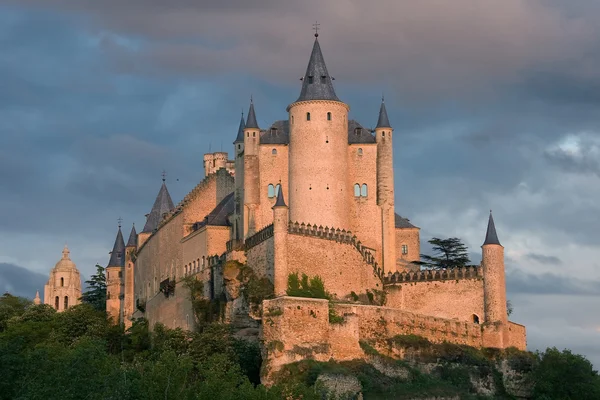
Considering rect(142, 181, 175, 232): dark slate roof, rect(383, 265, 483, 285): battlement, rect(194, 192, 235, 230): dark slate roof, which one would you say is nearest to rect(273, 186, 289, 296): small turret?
rect(383, 265, 483, 285): battlement

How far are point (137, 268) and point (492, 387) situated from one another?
4249cm

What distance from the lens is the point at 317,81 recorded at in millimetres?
102188

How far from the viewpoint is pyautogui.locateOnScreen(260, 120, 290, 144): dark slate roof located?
101875 mm

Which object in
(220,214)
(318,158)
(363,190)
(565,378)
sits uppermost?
(318,158)

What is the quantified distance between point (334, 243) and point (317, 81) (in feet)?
43.2

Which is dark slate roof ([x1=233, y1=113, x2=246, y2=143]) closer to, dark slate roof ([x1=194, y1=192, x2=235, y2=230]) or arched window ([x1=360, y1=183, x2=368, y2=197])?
dark slate roof ([x1=194, y1=192, x2=235, y2=230])

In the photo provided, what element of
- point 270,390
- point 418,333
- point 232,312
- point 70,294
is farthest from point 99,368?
point 70,294

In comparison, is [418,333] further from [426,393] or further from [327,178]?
[327,178]

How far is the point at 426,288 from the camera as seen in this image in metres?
99.2

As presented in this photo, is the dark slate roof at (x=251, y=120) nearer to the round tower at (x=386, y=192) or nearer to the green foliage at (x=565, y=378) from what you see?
the round tower at (x=386, y=192)

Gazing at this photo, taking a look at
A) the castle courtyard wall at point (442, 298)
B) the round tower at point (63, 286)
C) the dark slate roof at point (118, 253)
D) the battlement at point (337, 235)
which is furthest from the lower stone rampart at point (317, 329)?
the round tower at point (63, 286)

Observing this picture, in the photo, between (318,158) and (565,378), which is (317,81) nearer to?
(318,158)

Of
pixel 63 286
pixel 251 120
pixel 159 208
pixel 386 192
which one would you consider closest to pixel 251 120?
pixel 251 120

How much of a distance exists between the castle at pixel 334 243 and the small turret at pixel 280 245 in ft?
0.22
